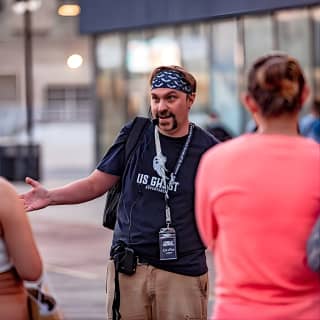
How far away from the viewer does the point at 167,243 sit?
17.9ft

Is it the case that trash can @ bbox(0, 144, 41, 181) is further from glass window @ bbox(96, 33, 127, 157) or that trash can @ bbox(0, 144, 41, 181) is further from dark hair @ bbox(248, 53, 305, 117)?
dark hair @ bbox(248, 53, 305, 117)

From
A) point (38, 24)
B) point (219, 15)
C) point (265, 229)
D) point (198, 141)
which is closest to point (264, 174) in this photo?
point (265, 229)

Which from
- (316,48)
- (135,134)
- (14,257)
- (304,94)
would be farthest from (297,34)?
(304,94)

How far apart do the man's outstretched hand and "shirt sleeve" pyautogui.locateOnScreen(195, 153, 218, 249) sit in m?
1.80

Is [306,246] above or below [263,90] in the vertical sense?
below

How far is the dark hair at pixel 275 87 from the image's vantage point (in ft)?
12.4

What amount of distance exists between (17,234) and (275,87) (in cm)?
118

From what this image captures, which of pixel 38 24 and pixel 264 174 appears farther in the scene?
pixel 38 24

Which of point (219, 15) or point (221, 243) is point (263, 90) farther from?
point (219, 15)

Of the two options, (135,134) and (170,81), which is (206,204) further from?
(135,134)

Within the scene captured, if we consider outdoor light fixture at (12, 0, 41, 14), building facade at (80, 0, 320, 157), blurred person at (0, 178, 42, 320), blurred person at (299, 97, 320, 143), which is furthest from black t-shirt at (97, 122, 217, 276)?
outdoor light fixture at (12, 0, 41, 14)

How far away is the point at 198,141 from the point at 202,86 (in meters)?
19.0

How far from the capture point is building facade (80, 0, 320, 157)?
21.8 meters

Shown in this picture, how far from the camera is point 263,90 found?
3.78 metres
